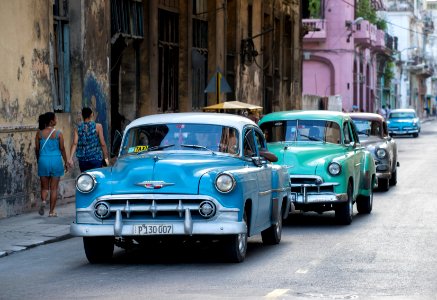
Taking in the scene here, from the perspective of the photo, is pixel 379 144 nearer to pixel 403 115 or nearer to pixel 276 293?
pixel 276 293

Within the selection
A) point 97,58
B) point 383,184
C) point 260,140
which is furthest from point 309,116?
point 383,184

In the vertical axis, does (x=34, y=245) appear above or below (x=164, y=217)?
below

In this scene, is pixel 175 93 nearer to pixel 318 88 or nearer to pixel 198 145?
pixel 198 145

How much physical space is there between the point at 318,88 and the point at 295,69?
22354mm

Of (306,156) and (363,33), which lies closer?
(306,156)

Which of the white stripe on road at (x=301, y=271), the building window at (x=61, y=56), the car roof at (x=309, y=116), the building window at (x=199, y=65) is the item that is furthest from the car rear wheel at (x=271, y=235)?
the building window at (x=199, y=65)

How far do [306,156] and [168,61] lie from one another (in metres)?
13.3

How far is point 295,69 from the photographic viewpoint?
4812 centimetres

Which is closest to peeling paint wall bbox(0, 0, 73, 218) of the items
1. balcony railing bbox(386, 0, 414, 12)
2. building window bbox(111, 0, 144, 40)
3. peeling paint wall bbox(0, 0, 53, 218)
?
peeling paint wall bbox(0, 0, 53, 218)

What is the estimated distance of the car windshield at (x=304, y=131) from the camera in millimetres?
18828

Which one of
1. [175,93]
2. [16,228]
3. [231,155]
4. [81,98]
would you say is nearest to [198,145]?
[231,155]

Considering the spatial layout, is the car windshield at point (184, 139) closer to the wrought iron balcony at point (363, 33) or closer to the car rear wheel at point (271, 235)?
the car rear wheel at point (271, 235)

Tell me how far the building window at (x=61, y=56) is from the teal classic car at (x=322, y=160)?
15.9 ft

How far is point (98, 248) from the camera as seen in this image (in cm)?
1311
